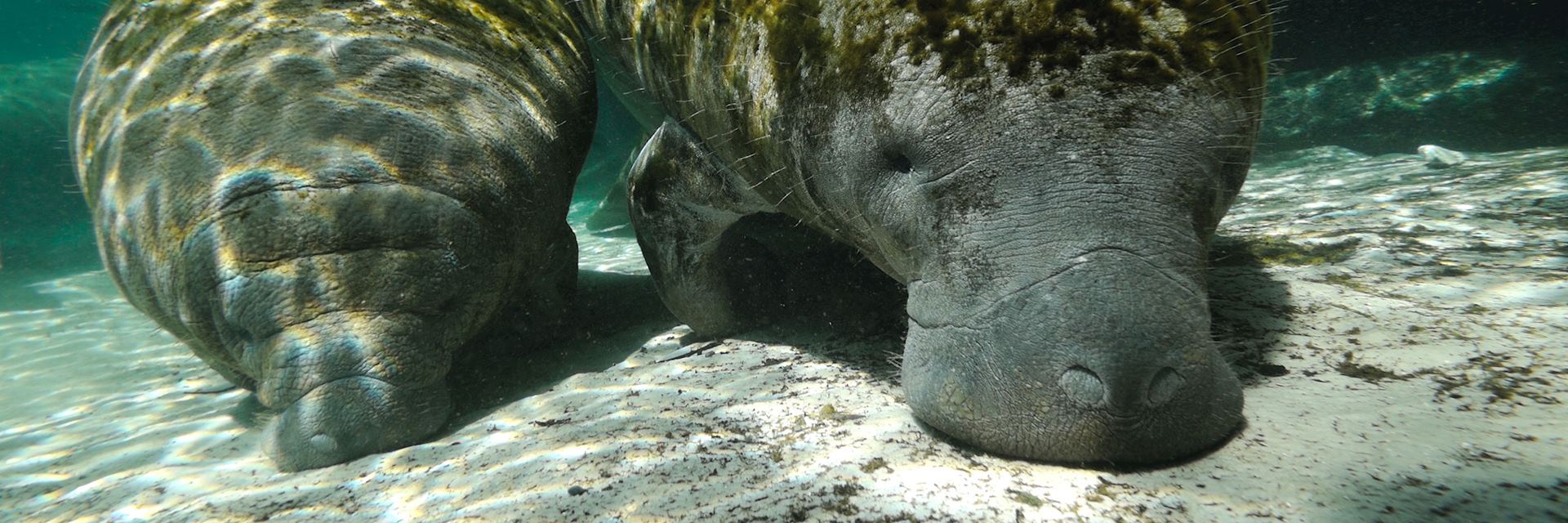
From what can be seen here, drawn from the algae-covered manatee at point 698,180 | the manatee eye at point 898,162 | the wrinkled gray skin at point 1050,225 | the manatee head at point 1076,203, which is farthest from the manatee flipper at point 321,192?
the manatee head at point 1076,203

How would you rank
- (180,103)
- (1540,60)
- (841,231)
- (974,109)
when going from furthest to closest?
(1540,60)
(180,103)
(841,231)
(974,109)

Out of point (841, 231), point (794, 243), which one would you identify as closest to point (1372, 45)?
point (794, 243)

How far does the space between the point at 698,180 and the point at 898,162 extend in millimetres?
1647

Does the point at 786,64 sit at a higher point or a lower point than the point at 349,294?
higher

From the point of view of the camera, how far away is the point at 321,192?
2844 mm

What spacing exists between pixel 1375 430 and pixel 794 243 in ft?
9.96

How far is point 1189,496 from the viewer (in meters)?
1.60

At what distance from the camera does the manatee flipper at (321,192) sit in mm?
2812

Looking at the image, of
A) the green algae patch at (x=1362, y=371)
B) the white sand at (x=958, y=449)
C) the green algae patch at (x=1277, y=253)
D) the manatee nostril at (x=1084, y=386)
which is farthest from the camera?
the green algae patch at (x=1277, y=253)

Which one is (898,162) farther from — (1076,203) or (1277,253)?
(1277,253)

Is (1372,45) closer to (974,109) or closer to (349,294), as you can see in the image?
(974,109)

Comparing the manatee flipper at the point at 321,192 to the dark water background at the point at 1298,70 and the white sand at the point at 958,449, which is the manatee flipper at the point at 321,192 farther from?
the dark water background at the point at 1298,70

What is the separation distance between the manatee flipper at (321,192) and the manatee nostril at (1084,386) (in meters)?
2.48

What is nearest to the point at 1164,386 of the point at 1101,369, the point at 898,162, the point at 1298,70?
the point at 1101,369
